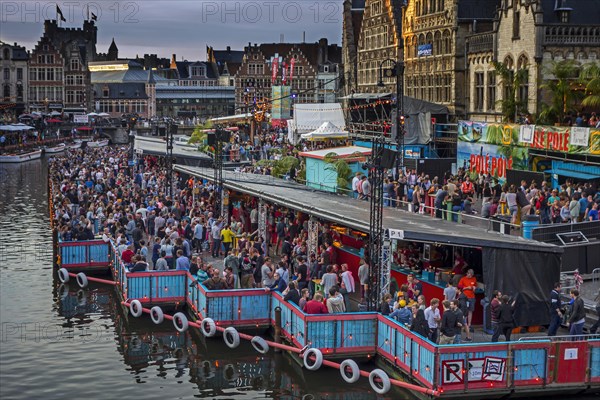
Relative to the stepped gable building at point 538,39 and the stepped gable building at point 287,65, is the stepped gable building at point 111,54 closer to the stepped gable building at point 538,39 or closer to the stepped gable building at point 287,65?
the stepped gable building at point 287,65

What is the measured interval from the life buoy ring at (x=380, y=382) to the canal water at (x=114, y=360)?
0.34m

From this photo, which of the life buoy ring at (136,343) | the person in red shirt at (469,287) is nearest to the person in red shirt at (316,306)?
the person in red shirt at (469,287)

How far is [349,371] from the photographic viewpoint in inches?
826

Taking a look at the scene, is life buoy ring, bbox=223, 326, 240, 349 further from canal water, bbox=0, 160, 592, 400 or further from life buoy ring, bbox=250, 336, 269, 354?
life buoy ring, bbox=250, 336, 269, 354

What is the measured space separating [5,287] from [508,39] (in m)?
26.9

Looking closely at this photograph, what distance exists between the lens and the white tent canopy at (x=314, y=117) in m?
61.7

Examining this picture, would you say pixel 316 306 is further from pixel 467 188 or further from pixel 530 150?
pixel 530 150

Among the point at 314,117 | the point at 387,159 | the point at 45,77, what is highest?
the point at 45,77

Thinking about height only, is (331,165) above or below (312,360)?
above

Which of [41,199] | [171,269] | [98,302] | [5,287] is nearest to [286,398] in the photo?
[171,269]

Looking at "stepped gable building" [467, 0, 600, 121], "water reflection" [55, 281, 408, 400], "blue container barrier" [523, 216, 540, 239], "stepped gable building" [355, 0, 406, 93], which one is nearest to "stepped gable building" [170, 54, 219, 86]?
"stepped gable building" [355, 0, 406, 93]

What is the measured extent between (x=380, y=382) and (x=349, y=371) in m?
0.95

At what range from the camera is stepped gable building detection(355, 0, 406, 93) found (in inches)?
2527

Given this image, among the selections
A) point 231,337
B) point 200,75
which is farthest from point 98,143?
point 231,337
